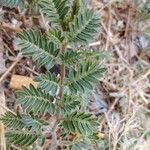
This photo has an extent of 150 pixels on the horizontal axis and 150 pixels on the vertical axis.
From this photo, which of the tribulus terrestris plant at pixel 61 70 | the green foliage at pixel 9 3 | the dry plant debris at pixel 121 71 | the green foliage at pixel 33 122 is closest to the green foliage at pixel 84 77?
the tribulus terrestris plant at pixel 61 70

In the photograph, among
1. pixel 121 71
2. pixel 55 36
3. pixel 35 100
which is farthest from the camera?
pixel 121 71

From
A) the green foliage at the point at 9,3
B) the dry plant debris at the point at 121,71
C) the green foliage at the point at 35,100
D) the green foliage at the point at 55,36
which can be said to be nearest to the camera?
the green foliage at the point at 55,36

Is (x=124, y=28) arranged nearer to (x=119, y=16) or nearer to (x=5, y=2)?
(x=119, y=16)

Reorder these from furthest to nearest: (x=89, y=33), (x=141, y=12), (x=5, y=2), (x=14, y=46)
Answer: (x=141, y=12)
(x=14, y=46)
(x=5, y=2)
(x=89, y=33)

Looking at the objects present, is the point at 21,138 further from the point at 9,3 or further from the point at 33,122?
the point at 9,3

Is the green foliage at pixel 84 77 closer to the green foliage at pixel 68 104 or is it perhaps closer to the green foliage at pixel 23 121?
the green foliage at pixel 68 104

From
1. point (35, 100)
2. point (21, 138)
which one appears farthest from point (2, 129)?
point (35, 100)

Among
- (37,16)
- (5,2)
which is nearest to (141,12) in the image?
(37,16)
